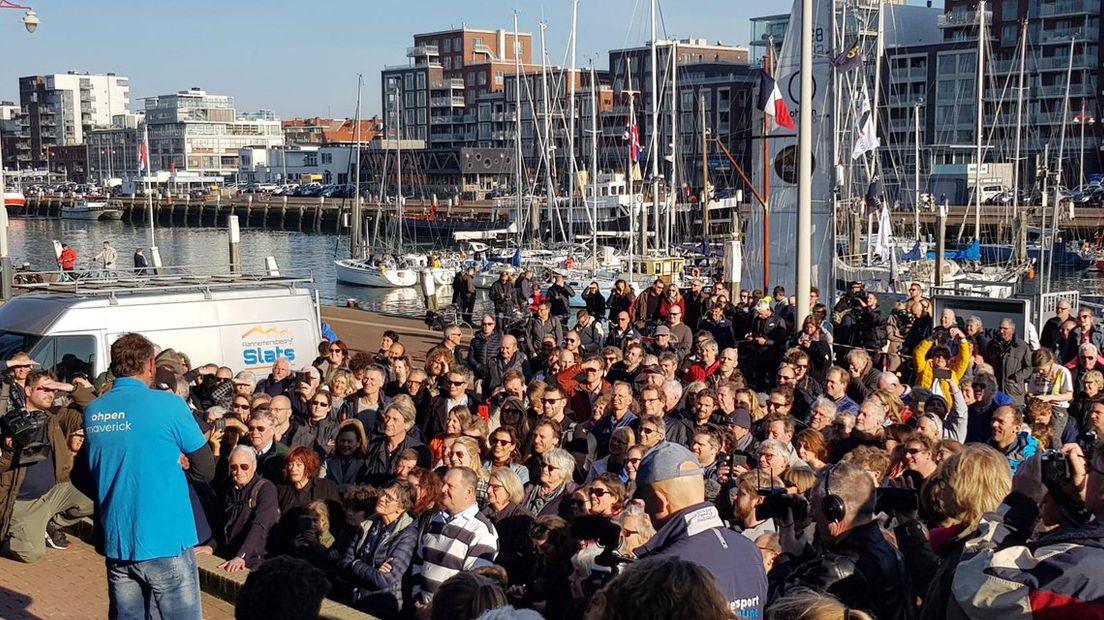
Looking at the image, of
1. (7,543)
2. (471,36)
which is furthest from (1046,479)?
(471,36)

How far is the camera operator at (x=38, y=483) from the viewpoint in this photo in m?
8.68

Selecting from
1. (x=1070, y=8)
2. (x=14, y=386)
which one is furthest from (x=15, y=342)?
(x=1070, y=8)

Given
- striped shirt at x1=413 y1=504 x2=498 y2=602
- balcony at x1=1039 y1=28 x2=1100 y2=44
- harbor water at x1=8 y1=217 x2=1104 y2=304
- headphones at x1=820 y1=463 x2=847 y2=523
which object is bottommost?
harbor water at x1=8 y1=217 x2=1104 y2=304

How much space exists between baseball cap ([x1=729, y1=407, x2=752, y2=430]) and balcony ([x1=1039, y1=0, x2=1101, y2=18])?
3442 inches

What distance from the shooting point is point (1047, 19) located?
88750 millimetres

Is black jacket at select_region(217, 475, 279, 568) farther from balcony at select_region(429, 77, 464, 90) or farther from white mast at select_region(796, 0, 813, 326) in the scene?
balcony at select_region(429, 77, 464, 90)

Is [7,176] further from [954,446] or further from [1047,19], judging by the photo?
[954,446]

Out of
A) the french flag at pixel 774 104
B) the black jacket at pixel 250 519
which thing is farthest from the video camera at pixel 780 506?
the french flag at pixel 774 104

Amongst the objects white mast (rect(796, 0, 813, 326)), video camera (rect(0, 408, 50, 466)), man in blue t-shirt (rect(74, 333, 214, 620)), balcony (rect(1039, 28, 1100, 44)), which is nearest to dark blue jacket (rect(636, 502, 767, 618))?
man in blue t-shirt (rect(74, 333, 214, 620))

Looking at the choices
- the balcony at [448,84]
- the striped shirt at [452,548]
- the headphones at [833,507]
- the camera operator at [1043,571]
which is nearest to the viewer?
the camera operator at [1043,571]

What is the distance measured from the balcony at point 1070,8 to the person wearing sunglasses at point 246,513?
90.3 metres

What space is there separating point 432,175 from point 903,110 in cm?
5091

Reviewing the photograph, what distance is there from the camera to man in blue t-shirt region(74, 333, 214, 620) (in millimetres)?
5770

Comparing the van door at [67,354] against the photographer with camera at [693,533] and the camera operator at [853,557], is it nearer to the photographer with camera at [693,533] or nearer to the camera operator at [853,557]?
the photographer with camera at [693,533]
